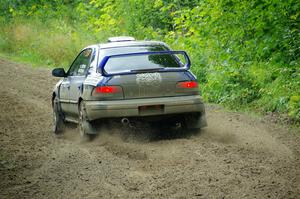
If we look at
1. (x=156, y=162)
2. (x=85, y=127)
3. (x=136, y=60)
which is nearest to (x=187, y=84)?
(x=136, y=60)

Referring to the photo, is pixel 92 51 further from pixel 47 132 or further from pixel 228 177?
pixel 228 177

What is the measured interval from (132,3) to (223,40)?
7970 millimetres

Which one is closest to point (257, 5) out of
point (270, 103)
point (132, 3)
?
point (270, 103)

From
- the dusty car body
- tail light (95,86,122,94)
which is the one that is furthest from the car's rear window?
tail light (95,86,122,94)

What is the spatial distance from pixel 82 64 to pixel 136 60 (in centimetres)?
142

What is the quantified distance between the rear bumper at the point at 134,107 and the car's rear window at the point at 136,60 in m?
0.58

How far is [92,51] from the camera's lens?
1102cm

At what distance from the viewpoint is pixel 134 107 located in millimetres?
9609

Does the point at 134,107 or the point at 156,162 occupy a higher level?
the point at 134,107

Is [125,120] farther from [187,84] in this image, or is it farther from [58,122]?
[58,122]

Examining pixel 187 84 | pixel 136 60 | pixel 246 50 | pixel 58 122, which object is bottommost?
pixel 58 122

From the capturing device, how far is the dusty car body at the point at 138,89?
967cm

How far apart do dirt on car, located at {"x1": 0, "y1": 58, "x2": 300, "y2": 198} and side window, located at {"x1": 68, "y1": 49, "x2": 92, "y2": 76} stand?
111cm

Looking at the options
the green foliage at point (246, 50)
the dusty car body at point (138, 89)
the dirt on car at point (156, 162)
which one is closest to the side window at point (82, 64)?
the dusty car body at point (138, 89)
